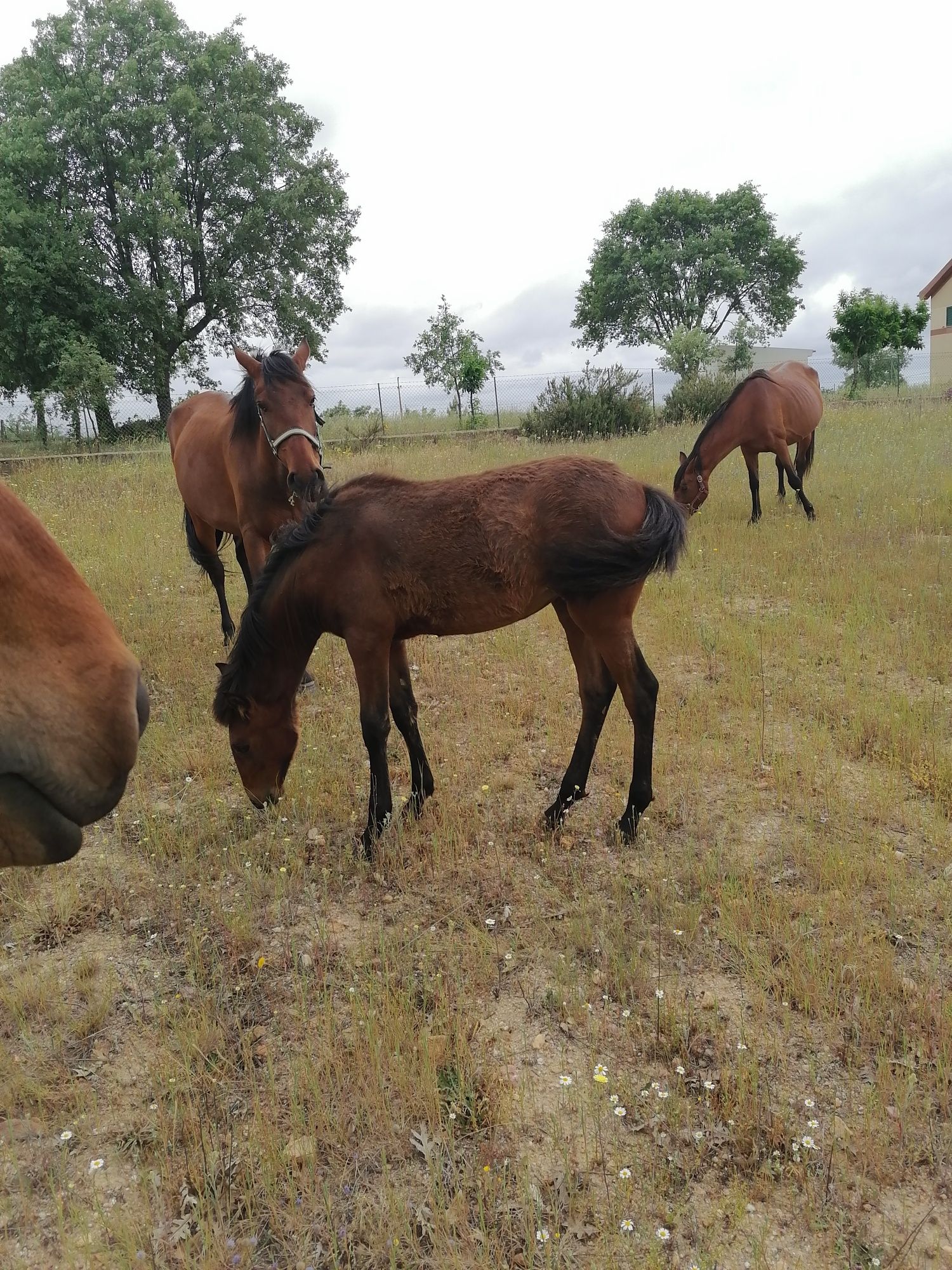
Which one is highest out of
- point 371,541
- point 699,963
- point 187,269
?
point 187,269

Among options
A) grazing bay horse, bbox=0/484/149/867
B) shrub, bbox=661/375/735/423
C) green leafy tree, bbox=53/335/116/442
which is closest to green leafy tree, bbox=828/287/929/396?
shrub, bbox=661/375/735/423

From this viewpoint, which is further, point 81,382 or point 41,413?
point 41,413

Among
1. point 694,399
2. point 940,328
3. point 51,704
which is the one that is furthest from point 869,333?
point 51,704

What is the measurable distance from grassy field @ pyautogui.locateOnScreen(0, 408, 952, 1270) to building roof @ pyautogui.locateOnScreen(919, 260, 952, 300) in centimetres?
4697

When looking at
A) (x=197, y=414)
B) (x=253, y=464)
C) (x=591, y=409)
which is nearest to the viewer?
(x=253, y=464)

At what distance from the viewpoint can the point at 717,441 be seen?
381 inches

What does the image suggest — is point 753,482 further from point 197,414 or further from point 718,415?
point 197,414

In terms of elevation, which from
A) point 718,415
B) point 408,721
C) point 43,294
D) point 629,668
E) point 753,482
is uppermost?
point 43,294

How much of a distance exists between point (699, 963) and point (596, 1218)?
108 centimetres

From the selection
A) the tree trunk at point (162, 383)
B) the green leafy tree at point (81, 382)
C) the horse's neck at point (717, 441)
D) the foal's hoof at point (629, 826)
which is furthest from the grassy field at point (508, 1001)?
the tree trunk at point (162, 383)

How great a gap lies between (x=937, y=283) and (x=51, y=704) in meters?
52.5

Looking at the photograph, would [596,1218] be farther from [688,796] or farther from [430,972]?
[688,796]

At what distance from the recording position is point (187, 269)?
87.1 feet

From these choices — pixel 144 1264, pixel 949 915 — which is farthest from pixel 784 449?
pixel 144 1264
